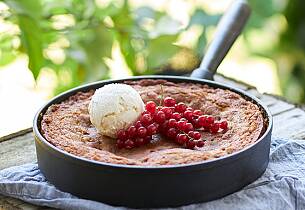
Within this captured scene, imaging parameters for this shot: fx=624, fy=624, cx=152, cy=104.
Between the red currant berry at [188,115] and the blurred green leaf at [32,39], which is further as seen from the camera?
the blurred green leaf at [32,39]

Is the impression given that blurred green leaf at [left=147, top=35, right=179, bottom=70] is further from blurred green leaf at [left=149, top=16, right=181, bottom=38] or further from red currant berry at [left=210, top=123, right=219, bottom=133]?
red currant berry at [left=210, top=123, right=219, bottom=133]

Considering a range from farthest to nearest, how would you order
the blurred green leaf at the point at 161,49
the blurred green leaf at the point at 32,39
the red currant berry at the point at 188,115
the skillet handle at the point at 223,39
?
the blurred green leaf at the point at 161,49
the blurred green leaf at the point at 32,39
the skillet handle at the point at 223,39
the red currant berry at the point at 188,115

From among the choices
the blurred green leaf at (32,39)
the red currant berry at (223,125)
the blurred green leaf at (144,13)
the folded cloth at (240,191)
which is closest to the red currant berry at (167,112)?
the red currant berry at (223,125)

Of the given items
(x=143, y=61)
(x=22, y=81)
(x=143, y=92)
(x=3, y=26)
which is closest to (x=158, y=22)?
(x=143, y=61)

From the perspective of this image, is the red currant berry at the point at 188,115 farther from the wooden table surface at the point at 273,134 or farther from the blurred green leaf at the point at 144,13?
the blurred green leaf at the point at 144,13

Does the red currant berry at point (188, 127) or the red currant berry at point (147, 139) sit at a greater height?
the red currant berry at point (188, 127)

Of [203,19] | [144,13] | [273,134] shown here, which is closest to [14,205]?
[273,134]
